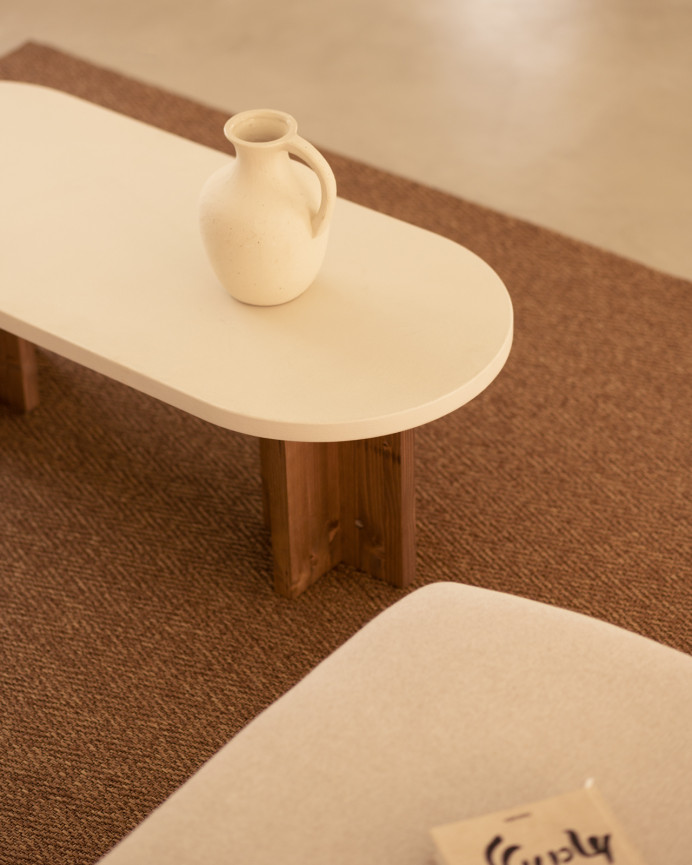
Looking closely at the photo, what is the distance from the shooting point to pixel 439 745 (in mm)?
1081

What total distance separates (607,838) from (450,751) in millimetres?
173

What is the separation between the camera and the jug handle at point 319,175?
136cm

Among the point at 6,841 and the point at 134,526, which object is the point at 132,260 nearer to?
the point at 134,526

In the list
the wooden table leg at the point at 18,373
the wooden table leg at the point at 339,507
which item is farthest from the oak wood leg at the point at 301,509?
the wooden table leg at the point at 18,373

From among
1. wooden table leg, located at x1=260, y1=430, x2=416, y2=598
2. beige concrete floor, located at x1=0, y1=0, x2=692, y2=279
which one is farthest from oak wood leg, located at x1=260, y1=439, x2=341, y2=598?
beige concrete floor, located at x1=0, y1=0, x2=692, y2=279

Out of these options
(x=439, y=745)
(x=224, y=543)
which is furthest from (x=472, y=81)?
(x=439, y=745)

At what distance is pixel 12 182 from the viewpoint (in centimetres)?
172

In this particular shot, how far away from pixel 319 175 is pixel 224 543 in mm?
679

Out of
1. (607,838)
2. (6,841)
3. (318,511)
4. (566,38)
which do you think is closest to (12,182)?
(318,511)

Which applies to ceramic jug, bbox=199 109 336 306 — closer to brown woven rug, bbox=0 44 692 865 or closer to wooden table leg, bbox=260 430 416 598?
wooden table leg, bbox=260 430 416 598

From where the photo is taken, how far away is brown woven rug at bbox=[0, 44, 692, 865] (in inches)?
61.0

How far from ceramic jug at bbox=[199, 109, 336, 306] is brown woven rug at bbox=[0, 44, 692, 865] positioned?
0.54 m

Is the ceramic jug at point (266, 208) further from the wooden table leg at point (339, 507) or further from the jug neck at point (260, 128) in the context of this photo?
the wooden table leg at point (339, 507)

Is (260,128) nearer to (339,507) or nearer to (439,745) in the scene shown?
(339,507)
